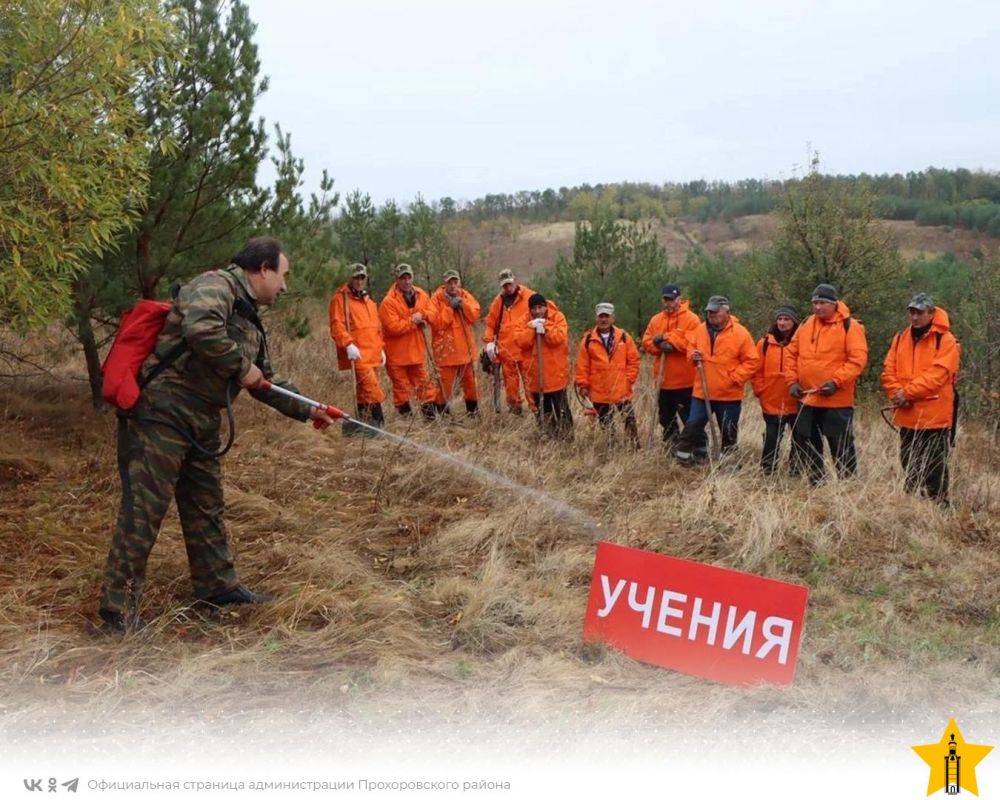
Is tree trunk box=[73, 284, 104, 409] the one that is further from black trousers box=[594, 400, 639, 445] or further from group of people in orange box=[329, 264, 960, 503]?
black trousers box=[594, 400, 639, 445]

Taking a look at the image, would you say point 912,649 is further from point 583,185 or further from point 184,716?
point 583,185

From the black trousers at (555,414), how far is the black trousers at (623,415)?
0.31 metres

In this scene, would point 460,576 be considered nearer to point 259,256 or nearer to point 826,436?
point 259,256

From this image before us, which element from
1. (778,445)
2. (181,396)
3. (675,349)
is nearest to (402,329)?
(675,349)

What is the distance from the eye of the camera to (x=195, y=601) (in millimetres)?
4766

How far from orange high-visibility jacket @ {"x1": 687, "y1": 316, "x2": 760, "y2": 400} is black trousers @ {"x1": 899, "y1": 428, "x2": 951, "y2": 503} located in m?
1.46

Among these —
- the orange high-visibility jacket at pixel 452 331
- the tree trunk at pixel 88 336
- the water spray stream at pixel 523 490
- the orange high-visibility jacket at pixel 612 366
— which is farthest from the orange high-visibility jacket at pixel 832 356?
the tree trunk at pixel 88 336

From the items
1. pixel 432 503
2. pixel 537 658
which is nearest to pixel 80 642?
pixel 537 658

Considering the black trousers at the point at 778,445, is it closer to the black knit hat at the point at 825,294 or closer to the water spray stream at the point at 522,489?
the black knit hat at the point at 825,294

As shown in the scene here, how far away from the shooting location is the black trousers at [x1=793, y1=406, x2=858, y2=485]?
7340 mm

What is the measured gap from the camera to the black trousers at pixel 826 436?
7.34 m

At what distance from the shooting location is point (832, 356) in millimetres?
7250

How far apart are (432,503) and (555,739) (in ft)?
10.8

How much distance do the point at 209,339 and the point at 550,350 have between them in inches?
202
